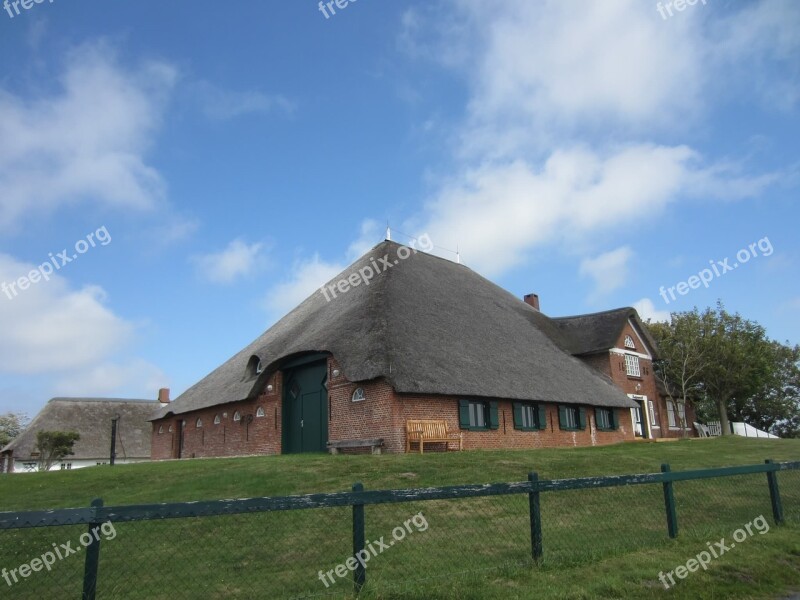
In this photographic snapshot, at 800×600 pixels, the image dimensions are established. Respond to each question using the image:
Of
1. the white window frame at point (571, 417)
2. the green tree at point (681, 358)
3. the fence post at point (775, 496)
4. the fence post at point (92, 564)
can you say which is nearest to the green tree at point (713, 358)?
the green tree at point (681, 358)

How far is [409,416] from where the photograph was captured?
18.9m

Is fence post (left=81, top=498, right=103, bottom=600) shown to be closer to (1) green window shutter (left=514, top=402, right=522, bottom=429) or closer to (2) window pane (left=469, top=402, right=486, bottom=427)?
(2) window pane (left=469, top=402, right=486, bottom=427)

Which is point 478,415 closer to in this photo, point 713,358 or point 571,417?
point 571,417

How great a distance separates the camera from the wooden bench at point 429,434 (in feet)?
60.8

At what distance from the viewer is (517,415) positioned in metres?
22.8

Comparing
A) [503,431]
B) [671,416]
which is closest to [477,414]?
[503,431]

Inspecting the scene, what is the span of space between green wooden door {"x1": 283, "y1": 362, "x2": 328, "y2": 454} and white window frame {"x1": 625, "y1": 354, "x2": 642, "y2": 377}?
731 inches

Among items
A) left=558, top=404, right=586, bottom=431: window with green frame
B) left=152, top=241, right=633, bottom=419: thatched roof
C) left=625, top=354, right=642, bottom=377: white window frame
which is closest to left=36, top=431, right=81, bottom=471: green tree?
left=152, top=241, right=633, bottom=419: thatched roof

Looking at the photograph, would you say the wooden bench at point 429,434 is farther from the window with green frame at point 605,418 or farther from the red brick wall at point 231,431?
the window with green frame at point 605,418

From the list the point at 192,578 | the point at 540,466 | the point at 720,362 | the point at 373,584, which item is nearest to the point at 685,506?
the point at 540,466

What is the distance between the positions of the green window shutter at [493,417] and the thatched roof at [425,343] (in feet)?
1.71

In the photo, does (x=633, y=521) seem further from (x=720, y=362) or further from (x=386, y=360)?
(x=720, y=362)

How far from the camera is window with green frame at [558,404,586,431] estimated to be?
82.8 feet

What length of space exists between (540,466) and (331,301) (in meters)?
14.8
